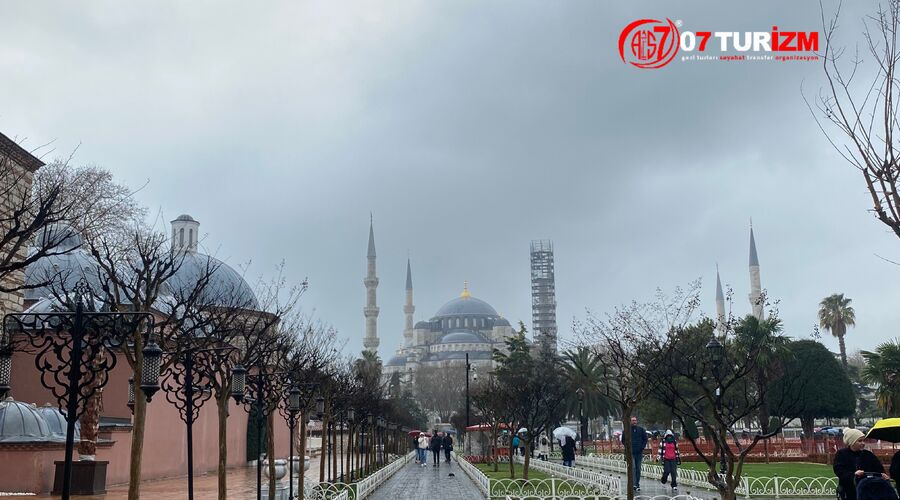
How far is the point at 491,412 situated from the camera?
2875cm

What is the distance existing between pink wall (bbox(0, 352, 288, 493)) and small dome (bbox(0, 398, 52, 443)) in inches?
18.1

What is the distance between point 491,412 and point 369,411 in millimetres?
4351

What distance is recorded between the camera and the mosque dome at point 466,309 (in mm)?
130375

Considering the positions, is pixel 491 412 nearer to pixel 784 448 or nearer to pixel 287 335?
pixel 784 448

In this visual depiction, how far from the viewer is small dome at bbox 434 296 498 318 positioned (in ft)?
428

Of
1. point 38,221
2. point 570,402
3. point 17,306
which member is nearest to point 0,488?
point 17,306

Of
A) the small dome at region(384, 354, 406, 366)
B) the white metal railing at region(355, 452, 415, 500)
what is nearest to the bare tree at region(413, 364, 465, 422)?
the small dome at region(384, 354, 406, 366)

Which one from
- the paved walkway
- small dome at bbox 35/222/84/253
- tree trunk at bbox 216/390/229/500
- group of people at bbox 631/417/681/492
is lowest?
the paved walkway

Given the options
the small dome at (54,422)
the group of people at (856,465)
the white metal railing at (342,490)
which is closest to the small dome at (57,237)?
the small dome at (54,422)

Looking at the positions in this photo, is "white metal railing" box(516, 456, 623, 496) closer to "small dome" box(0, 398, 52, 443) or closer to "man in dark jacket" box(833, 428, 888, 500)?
"man in dark jacket" box(833, 428, 888, 500)

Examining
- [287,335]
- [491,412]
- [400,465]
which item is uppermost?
[287,335]

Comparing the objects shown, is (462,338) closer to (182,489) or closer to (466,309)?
(466,309)

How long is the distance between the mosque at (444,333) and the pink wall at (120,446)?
262ft

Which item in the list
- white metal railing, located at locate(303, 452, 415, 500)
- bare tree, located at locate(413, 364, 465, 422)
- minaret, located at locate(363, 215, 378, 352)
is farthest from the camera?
minaret, located at locate(363, 215, 378, 352)
